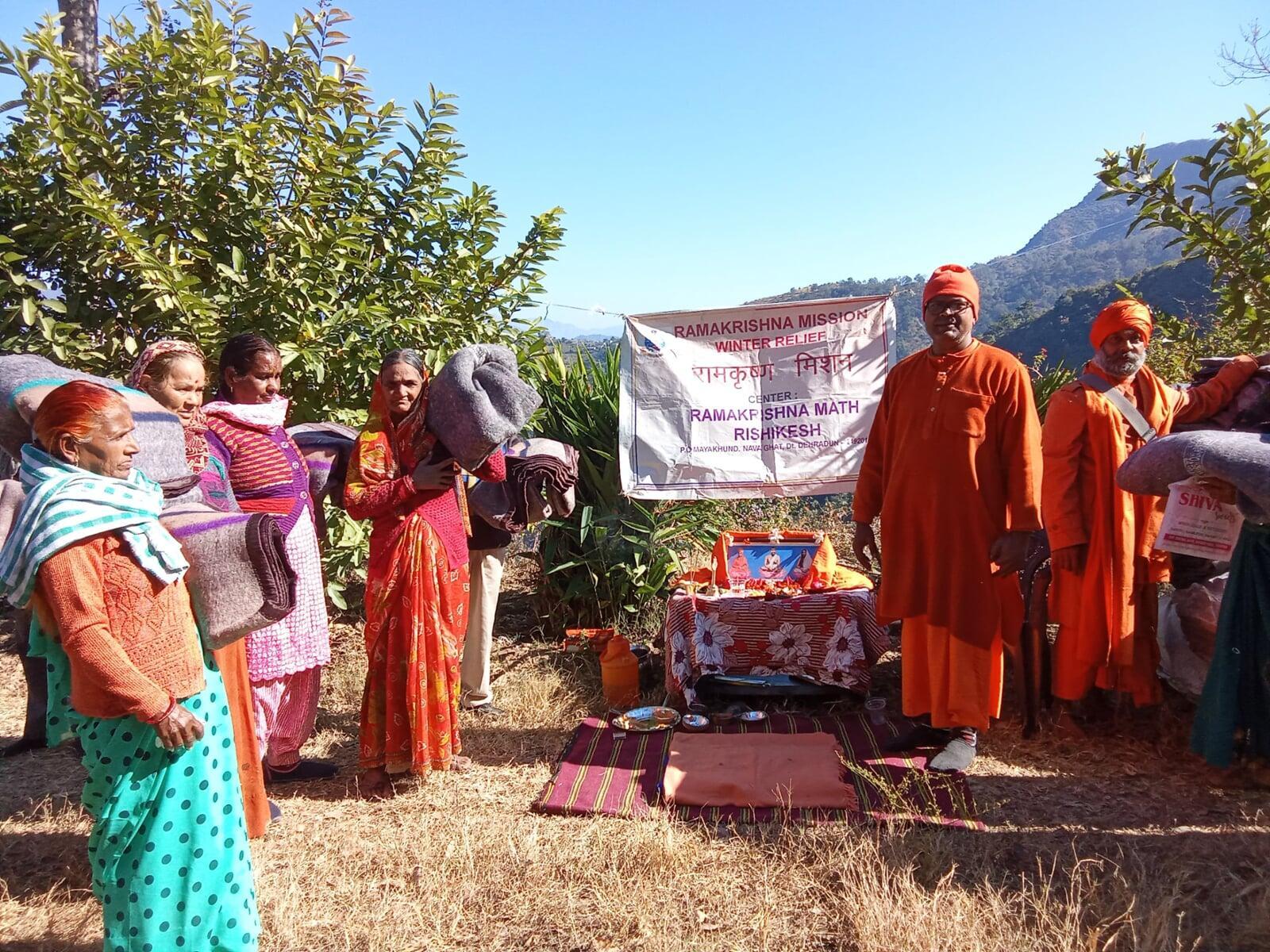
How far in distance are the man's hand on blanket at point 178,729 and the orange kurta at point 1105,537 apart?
11.4 feet

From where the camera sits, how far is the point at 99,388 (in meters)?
1.99

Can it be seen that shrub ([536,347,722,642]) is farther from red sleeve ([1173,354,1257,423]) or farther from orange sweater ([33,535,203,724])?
orange sweater ([33,535,203,724])

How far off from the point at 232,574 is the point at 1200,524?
3372 millimetres

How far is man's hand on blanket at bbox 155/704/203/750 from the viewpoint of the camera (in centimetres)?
201

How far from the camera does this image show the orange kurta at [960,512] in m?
3.40

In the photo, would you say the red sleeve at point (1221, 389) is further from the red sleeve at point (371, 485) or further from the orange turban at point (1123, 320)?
the red sleeve at point (371, 485)

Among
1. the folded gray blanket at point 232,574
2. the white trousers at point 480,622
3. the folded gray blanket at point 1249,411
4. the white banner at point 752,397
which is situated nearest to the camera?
the folded gray blanket at point 232,574

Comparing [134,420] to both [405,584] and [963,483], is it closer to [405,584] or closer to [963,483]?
[405,584]

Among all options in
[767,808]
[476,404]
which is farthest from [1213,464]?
[476,404]

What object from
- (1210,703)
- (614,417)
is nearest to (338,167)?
(614,417)

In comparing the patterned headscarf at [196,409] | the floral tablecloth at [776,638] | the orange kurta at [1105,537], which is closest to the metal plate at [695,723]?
the floral tablecloth at [776,638]

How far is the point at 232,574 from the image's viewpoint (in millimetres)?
2221

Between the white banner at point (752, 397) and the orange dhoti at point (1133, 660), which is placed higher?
the white banner at point (752, 397)

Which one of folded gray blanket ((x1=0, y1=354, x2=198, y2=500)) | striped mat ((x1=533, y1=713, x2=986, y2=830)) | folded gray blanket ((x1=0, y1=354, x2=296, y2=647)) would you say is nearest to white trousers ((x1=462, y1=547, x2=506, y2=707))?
striped mat ((x1=533, y1=713, x2=986, y2=830))
